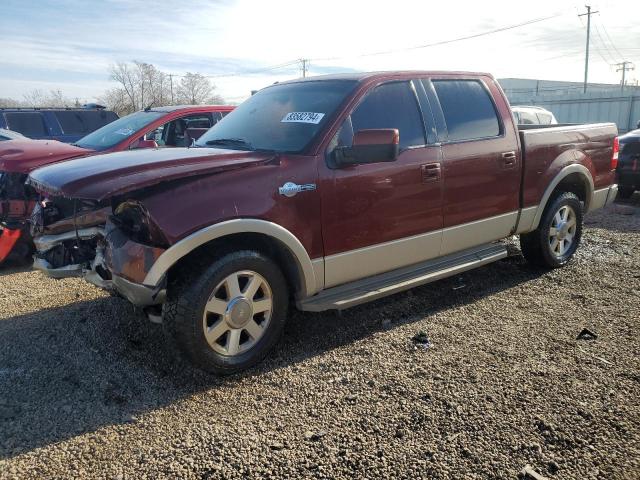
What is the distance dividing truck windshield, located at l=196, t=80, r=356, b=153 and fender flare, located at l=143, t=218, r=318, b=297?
677mm

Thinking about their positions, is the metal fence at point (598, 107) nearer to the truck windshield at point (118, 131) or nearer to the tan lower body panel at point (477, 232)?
the tan lower body panel at point (477, 232)

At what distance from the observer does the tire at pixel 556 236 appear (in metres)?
5.55

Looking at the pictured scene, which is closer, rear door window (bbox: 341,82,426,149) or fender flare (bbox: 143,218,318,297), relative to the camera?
fender flare (bbox: 143,218,318,297)

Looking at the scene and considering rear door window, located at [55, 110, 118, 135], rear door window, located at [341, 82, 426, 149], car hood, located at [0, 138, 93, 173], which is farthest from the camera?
rear door window, located at [55, 110, 118, 135]

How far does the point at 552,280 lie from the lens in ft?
17.9

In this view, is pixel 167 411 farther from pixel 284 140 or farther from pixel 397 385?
pixel 284 140

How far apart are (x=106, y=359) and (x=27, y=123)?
395 inches

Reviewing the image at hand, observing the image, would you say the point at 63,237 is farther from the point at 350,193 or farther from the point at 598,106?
the point at 598,106

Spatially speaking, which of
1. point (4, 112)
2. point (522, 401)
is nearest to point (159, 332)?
point (522, 401)

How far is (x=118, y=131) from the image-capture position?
23.8 feet

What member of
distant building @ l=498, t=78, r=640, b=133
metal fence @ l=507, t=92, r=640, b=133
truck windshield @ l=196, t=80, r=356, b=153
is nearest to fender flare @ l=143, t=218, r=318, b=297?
truck windshield @ l=196, t=80, r=356, b=153

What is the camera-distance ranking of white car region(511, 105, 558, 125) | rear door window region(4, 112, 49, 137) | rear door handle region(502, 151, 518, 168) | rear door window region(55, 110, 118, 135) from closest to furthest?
rear door handle region(502, 151, 518, 168) → rear door window region(4, 112, 49, 137) → rear door window region(55, 110, 118, 135) → white car region(511, 105, 558, 125)

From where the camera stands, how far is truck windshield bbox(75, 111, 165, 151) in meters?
6.97

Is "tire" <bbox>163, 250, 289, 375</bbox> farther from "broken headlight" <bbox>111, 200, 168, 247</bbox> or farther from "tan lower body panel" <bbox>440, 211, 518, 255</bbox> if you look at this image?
"tan lower body panel" <bbox>440, 211, 518, 255</bbox>
